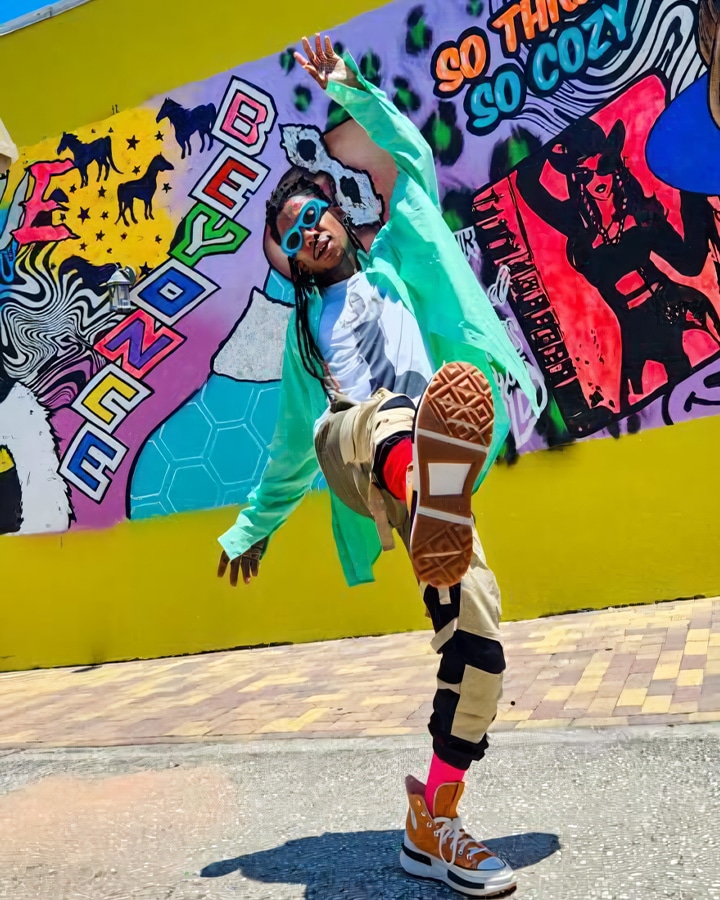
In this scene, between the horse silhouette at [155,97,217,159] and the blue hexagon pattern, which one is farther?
the horse silhouette at [155,97,217,159]

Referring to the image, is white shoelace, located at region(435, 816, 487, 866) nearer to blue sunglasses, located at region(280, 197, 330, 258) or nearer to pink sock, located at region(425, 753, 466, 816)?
pink sock, located at region(425, 753, 466, 816)

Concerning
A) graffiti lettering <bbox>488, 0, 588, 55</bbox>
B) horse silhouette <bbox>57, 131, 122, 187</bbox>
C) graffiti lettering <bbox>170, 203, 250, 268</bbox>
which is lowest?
graffiti lettering <bbox>170, 203, 250, 268</bbox>

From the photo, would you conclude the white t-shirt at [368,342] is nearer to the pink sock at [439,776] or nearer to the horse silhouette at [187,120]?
the pink sock at [439,776]

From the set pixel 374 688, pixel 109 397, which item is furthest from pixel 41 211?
pixel 374 688

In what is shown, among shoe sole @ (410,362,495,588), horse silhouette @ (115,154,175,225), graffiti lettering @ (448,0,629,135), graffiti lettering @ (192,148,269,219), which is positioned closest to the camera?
shoe sole @ (410,362,495,588)

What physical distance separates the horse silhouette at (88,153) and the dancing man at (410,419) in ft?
13.3

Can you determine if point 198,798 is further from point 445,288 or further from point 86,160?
point 86,160

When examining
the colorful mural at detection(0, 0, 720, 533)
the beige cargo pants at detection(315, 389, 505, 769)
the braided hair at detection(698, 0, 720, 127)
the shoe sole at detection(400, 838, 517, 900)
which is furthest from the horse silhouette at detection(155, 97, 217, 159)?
the shoe sole at detection(400, 838, 517, 900)

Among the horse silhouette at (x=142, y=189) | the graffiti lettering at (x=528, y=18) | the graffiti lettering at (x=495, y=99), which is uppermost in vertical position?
the graffiti lettering at (x=528, y=18)

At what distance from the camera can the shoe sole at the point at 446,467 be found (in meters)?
2.01

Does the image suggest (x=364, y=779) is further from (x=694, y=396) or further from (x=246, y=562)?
(x=694, y=396)

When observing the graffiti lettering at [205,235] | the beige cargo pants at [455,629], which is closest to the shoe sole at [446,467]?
the beige cargo pants at [455,629]

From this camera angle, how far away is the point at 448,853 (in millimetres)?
2244

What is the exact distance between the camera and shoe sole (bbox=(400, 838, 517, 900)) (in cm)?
212
